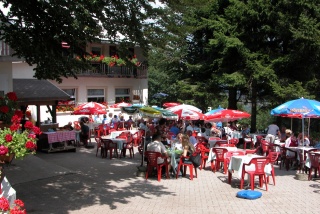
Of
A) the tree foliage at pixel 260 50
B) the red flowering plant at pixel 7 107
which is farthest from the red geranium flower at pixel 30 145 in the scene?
the tree foliage at pixel 260 50

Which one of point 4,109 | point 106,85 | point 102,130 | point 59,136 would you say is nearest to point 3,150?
point 4,109

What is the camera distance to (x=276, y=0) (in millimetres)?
22250

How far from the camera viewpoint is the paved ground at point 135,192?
8453mm

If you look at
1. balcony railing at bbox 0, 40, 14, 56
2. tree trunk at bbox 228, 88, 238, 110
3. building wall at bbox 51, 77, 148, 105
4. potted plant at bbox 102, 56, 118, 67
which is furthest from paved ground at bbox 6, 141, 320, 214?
potted plant at bbox 102, 56, 118, 67

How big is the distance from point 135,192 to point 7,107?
457cm

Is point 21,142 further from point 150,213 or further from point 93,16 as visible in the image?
point 93,16

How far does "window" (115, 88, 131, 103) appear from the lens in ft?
102

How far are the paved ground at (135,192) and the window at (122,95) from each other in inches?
696

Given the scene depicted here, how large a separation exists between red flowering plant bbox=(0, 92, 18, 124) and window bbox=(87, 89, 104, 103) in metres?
22.6

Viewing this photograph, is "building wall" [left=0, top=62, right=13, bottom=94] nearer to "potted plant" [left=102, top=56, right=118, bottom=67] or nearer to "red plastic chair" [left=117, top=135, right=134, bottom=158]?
"red plastic chair" [left=117, top=135, right=134, bottom=158]

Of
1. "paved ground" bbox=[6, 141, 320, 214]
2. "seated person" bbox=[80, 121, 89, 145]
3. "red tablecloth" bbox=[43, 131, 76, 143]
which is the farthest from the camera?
"seated person" bbox=[80, 121, 89, 145]

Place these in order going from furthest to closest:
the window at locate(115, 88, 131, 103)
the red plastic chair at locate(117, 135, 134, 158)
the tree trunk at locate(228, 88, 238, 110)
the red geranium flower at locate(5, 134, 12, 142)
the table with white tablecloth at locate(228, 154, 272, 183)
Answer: the window at locate(115, 88, 131, 103) < the tree trunk at locate(228, 88, 238, 110) < the red plastic chair at locate(117, 135, 134, 158) < the table with white tablecloth at locate(228, 154, 272, 183) < the red geranium flower at locate(5, 134, 12, 142)

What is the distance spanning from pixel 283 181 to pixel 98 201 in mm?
→ 5870

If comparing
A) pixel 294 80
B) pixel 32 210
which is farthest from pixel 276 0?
pixel 32 210
